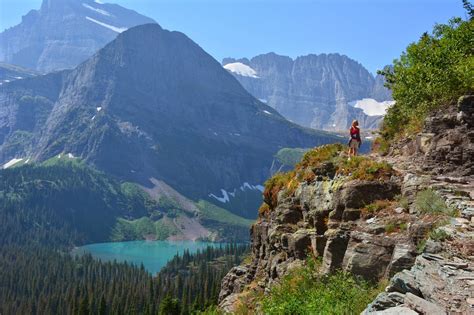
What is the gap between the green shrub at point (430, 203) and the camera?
15797 mm

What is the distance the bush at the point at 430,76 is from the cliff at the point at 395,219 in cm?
124

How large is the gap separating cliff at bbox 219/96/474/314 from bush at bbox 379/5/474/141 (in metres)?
1.24

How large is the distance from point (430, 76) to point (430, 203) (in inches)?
376

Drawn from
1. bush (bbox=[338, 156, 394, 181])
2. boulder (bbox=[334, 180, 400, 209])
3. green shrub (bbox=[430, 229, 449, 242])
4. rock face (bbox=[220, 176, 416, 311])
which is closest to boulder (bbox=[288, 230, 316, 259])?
rock face (bbox=[220, 176, 416, 311])

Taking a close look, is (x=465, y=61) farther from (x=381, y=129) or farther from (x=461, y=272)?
(x=461, y=272)

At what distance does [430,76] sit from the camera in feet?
75.6

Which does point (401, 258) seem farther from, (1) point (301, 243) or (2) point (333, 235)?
(1) point (301, 243)

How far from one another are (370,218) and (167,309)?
78618 millimetres

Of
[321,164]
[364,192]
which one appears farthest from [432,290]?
[321,164]

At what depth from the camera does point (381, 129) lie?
29.4 m

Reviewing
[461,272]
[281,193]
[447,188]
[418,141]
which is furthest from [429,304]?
[281,193]

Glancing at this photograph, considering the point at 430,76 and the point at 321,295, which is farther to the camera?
the point at 430,76

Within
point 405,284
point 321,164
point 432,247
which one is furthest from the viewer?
point 321,164

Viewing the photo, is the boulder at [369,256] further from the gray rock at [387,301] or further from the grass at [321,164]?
the gray rock at [387,301]
